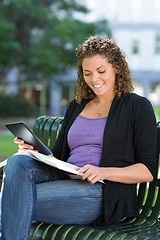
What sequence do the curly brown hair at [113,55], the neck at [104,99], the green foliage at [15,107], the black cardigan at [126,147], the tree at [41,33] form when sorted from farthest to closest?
the green foliage at [15,107] < the tree at [41,33] < the neck at [104,99] < the curly brown hair at [113,55] < the black cardigan at [126,147]

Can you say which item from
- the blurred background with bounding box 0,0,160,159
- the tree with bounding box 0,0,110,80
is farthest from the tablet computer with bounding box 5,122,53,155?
the tree with bounding box 0,0,110,80

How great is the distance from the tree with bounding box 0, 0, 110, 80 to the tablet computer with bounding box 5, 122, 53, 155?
18194mm

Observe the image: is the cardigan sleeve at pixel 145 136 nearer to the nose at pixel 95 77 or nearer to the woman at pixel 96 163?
the woman at pixel 96 163

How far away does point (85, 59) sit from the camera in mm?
3066

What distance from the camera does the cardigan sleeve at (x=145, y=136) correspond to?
283cm

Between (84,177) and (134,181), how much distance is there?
1.01ft

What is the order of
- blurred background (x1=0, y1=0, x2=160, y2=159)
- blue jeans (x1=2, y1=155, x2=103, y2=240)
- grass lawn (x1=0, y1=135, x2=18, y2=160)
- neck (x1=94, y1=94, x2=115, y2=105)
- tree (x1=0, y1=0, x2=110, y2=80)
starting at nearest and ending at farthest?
1. blue jeans (x1=2, y1=155, x2=103, y2=240)
2. neck (x1=94, y1=94, x2=115, y2=105)
3. grass lawn (x1=0, y1=135, x2=18, y2=160)
4. tree (x1=0, y1=0, x2=110, y2=80)
5. blurred background (x1=0, y1=0, x2=160, y2=159)

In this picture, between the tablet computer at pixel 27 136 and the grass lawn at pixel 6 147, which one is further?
the grass lawn at pixel 6 147

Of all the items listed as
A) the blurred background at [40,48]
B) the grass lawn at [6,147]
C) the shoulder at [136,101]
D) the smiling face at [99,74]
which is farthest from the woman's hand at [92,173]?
the blurred background at [40,48]

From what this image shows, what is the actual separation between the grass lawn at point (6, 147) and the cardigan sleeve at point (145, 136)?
9.25 meters

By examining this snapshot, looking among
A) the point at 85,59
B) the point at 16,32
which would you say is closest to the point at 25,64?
the point at 16,32

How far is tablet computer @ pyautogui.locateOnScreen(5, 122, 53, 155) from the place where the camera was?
9.37ft

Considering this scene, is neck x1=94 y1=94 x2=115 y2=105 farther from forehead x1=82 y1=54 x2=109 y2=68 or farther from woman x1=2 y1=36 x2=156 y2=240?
forehead x1=82 y1=54 x2=109 y2=68

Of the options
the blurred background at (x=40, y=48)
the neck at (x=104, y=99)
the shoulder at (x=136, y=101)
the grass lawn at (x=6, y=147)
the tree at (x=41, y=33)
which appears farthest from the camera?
the blurred background at (x=40, y=48)
